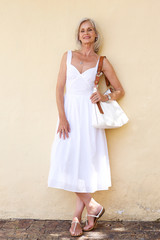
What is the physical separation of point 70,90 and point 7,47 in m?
0.95

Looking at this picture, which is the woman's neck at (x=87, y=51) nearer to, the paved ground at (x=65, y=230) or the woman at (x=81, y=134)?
the woman at (x=81, y=134)

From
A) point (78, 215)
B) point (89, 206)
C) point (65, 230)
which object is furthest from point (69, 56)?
point (65, 230)

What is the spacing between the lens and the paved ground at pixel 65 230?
3016 mm

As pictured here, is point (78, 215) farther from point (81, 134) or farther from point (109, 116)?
point (109, 116)

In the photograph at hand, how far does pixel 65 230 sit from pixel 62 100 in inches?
58.0

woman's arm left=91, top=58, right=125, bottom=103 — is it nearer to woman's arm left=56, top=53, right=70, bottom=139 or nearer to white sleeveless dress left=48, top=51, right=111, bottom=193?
white sleeveless dress left=48, top=51, right=111, bottom=193

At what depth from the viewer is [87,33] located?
3150 millimetres

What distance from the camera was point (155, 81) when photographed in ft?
10.8

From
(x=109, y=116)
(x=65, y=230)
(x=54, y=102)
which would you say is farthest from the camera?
(x=54, y=102)

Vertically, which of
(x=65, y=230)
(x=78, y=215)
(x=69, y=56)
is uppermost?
(x=69, y=56)

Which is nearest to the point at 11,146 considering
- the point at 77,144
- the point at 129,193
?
the point at 77,144

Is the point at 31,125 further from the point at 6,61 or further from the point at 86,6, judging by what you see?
the point at 86,6

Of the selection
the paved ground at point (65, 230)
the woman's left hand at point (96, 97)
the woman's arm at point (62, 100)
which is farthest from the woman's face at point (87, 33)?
the paved ground at point (65, 230)

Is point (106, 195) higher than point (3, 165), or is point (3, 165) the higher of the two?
point (3, 165)
